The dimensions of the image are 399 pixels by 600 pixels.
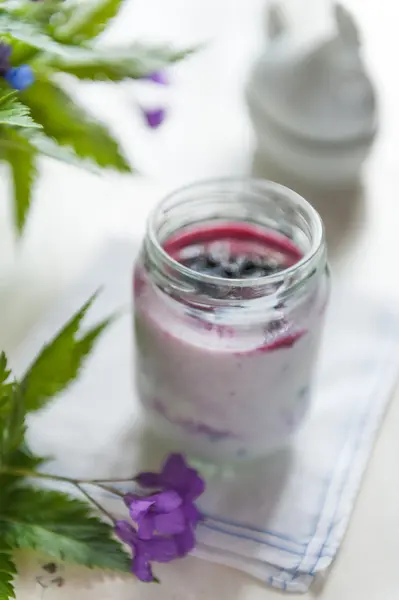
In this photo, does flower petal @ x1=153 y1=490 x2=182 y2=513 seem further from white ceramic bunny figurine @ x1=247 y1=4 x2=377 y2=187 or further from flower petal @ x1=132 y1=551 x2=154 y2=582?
white ceramic bunny figurine @ x1=247 y1=4 x2=377 y2=187

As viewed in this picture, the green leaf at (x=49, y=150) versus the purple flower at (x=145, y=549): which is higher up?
the green leaf at (x=49, y=150)

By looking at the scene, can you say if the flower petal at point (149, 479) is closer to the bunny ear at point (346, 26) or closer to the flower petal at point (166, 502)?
the flower petal at point (166, 502)

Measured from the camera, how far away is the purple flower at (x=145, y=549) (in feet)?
1.27

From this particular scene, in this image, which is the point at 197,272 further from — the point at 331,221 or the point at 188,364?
the point at 331,221

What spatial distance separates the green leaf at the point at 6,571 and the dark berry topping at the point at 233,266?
166 mm

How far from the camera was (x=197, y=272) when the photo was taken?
0.42 metres

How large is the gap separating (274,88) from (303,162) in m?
0.06

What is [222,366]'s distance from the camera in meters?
0.43

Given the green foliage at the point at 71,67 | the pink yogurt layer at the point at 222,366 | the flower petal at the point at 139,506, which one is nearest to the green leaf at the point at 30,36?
the green foliage at the point at 71,67

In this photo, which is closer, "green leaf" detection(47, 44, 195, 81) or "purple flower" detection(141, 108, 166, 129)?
"green leaf" detection(47, 44, 195, 81)

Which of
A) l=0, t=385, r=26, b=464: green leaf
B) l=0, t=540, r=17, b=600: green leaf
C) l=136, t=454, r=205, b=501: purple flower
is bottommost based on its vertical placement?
l=0, t=540, r=17, b=600: green leaf

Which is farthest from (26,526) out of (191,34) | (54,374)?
(191,34)

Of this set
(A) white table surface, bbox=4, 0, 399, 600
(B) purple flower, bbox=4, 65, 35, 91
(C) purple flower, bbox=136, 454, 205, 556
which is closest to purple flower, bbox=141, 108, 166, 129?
(A) white table surface, bbox=4, 0, 399, 600

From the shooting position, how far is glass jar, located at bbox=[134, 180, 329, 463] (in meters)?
0.42
